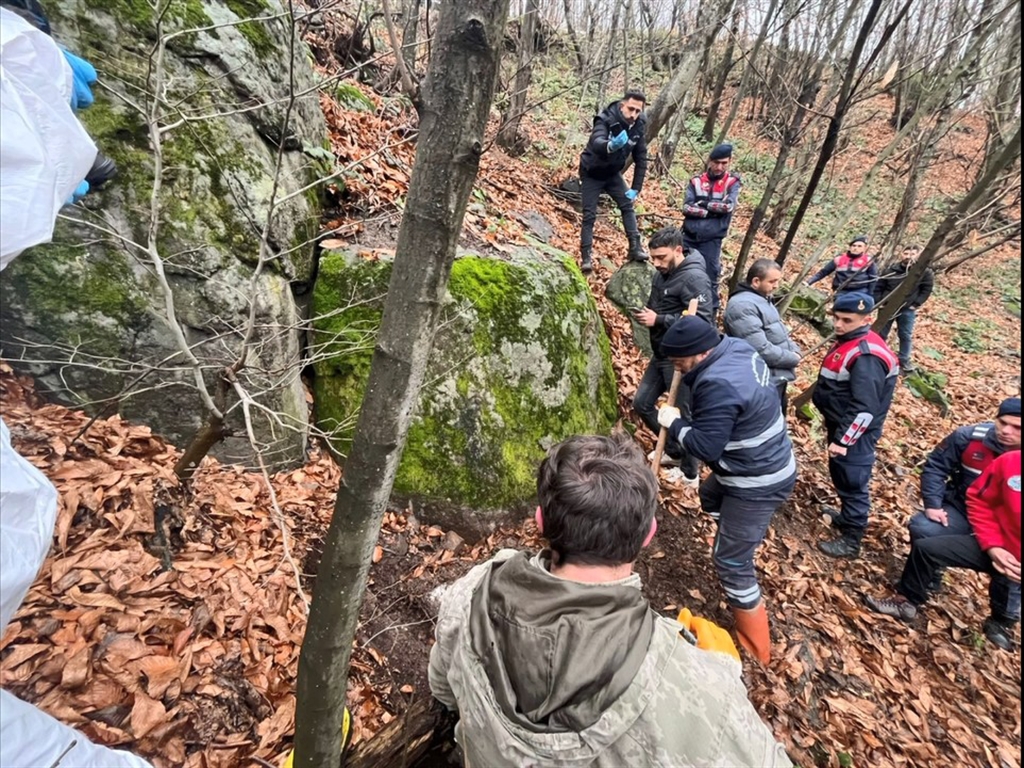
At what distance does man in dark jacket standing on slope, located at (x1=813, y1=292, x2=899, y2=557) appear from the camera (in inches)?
161

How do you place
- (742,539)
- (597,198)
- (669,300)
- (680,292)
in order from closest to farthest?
(742,539) → (680,292) → (669,300) → (597,198)

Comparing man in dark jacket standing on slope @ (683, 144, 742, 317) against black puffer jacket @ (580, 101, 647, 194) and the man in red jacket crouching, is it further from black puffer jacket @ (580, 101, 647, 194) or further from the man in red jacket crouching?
the man in red jacket crouching

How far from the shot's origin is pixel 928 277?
697cm

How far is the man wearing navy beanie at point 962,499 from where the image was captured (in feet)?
12.2

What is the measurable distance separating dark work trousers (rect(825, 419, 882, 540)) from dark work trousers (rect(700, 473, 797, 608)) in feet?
5.14

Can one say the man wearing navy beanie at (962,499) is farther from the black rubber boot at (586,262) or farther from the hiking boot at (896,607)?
the black rubber boot at (586,262)

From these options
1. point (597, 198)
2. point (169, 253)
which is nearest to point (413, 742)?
point (169, 253)

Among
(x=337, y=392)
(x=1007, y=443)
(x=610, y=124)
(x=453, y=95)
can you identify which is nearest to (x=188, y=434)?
(x=337, y=392)

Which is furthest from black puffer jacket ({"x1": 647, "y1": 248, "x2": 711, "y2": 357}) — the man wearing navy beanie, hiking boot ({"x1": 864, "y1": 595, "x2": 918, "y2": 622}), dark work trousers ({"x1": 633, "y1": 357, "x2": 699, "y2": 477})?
hiking boot ({"x1": 864, "y1": 595, "x2": 918, "y2": 622})

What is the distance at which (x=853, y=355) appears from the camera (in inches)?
163

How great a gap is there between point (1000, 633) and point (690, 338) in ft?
11.6

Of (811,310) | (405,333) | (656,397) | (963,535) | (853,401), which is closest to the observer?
(405,333)

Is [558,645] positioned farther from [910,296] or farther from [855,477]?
[910,296]

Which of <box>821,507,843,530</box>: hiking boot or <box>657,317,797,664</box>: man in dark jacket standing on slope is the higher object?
<box>657,317,797,664</box>: man in dark jacket standing on slope
